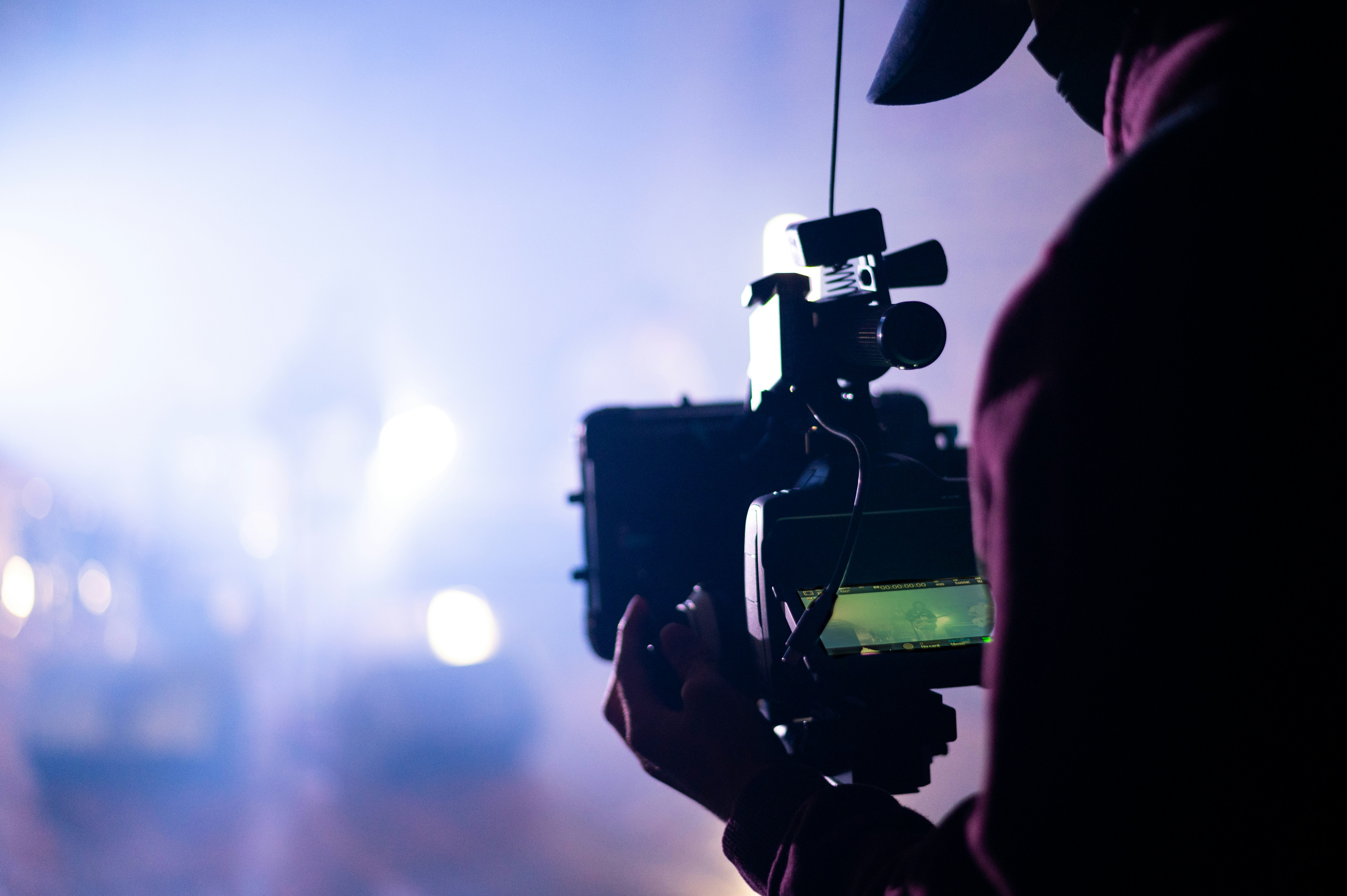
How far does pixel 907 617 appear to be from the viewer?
1.47 ft

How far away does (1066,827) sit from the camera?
0.21m

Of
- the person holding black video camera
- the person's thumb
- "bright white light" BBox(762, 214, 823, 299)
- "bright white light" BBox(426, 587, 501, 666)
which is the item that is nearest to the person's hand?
the person's thumb


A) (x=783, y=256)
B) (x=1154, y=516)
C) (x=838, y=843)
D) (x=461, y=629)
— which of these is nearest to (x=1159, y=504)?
(x=1154, y=516)

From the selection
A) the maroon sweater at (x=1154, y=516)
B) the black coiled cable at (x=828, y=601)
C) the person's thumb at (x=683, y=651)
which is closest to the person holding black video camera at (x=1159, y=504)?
the maroon sweater at (x=1154, y=516)

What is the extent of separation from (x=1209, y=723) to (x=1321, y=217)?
16 centimetres

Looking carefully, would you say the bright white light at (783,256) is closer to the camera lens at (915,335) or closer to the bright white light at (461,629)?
the camera lens at (915,335)

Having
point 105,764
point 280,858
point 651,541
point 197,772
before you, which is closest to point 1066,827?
point 651,541

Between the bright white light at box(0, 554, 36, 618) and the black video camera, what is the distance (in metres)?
3.81

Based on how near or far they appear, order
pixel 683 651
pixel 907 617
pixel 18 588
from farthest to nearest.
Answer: pixel 18 588, pixel 683 651, pixel 907 617

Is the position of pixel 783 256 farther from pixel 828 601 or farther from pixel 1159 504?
pixel 1159 504

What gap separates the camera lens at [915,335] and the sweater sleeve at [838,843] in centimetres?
30

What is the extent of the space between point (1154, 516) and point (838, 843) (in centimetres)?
24

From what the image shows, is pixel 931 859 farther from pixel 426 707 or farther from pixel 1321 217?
pixel 426 707

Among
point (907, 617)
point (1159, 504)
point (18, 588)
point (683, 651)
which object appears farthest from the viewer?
point (18, 588)
